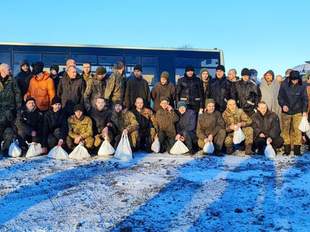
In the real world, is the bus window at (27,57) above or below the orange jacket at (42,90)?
above

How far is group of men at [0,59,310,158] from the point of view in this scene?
9.43 metres

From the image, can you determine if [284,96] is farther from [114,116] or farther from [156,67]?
[156,67]

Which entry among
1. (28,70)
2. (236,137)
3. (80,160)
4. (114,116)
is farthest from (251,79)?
(28,70)

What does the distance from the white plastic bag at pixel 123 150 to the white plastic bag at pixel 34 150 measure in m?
1.55

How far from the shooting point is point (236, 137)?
380 inches

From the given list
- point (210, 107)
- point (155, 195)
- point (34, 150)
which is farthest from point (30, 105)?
point (155, 195)

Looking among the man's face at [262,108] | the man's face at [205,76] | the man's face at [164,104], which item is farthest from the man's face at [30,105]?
the man's face at [262,108]

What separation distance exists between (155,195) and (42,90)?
15.3ft

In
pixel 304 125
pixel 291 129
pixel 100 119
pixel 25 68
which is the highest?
pixel 25 68

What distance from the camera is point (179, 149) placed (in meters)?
9.63

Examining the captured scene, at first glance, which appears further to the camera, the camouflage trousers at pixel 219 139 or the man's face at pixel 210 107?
the man's face at pixel 210 107

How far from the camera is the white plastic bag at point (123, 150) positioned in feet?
29.4

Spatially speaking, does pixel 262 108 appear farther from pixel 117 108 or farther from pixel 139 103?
pixel 117 108

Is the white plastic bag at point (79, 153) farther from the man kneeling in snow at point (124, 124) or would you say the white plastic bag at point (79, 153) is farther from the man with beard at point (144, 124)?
the man with beard at point (144, 124)
